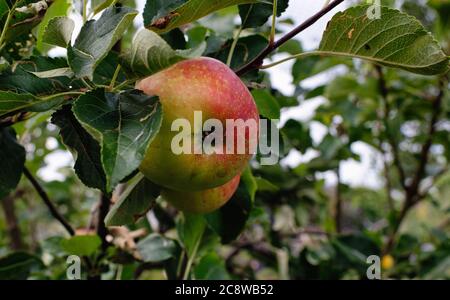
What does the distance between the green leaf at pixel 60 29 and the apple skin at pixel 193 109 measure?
0.35ft

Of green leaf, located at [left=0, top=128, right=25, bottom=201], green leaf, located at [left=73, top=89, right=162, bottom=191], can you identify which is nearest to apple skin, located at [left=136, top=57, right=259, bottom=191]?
green leaf, located at [left=73, top=89, right=162, bottom=191]

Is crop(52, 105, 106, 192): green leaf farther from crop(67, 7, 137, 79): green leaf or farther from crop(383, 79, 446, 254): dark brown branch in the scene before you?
crop(383, 79, 446, 254): dark brown branch

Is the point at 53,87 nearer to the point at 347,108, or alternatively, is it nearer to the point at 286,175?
the point at 286,175

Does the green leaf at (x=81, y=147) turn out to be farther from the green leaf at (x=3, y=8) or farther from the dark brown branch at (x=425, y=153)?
the dark brown branch at (x=425, y=153)

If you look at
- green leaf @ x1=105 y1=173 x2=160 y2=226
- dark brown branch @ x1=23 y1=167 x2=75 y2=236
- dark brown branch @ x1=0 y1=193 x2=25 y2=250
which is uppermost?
green leaf @ x1=105 y1=173 x2=160 y2=226

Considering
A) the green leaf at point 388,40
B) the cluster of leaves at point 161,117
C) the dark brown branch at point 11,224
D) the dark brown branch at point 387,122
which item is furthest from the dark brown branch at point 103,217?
the dark brown branch at point 387,122

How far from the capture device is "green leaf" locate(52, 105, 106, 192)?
2.16 feet

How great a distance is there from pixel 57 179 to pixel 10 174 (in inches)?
34.0

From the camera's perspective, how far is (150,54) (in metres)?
0.54

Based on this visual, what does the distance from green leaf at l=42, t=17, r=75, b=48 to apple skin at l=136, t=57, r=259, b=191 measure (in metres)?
0.11

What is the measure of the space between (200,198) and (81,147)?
0.20m

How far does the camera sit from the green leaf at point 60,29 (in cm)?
64

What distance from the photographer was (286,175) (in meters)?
1.48
